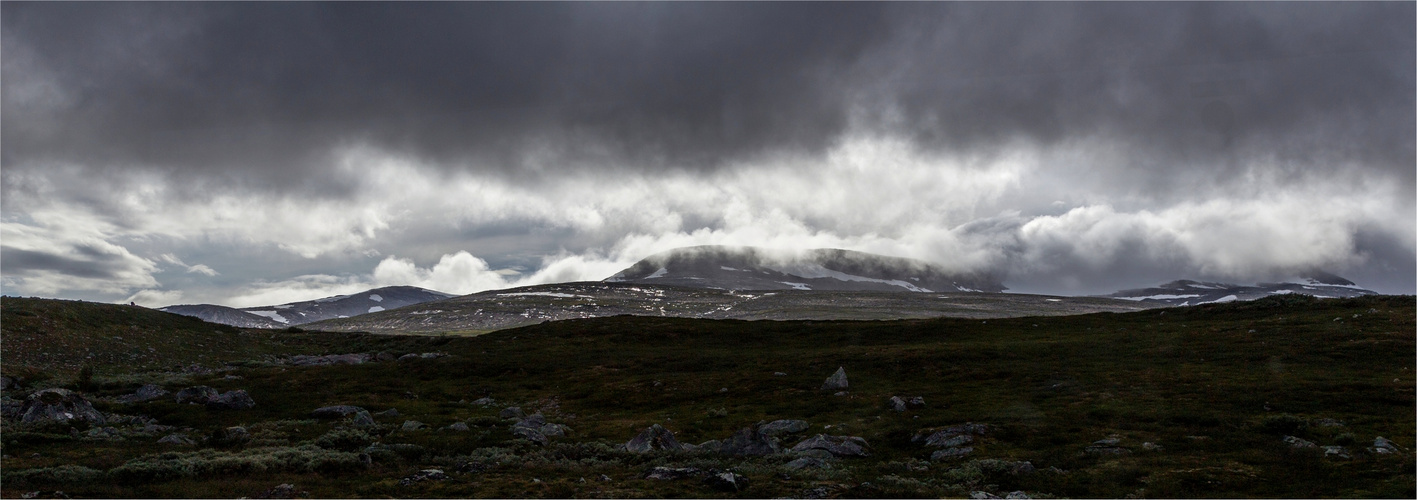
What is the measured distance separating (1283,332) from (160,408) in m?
76.5

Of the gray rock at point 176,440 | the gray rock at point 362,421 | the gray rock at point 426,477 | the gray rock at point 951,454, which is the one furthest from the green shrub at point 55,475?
the gray rock at point 951,454

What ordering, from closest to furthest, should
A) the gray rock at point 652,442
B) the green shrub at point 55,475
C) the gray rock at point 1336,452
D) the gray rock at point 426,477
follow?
1. the green shrub at point 55,475
2. the gray rock at point 1336,452
3. the gray rock at point 426,477
4. the gray rock at point 652,442

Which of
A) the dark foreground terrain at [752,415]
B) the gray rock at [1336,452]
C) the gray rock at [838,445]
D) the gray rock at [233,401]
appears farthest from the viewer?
the gray rock at [233,401]

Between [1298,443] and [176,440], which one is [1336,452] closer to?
[1298,443]

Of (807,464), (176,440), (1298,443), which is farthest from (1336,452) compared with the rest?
(176,440)

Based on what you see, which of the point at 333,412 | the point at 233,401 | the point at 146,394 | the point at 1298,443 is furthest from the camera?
the point at 146,394

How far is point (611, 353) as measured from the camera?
221 ft

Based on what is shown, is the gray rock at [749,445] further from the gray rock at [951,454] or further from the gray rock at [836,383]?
the gray rock at [836,383]

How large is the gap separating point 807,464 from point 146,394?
40.9 meters

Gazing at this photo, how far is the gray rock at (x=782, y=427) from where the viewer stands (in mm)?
30497

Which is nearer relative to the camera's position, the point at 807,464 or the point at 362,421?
the point at 807,464

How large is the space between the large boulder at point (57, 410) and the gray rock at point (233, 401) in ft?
18.1

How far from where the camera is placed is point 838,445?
85.0ft

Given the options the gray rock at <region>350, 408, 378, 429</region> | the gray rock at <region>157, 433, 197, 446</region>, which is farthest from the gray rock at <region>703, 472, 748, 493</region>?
the gray rock at <region>157, 433, 197, 446</region>
